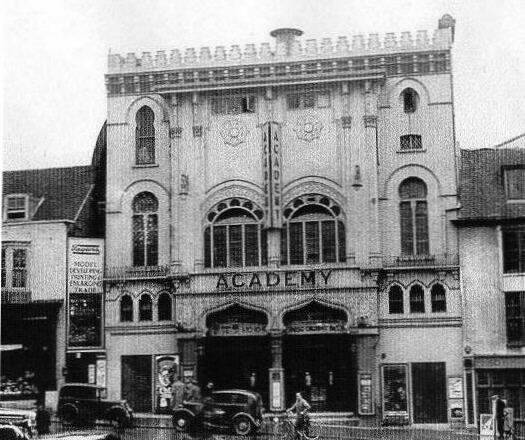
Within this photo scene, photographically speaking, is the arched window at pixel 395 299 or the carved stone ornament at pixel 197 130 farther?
the carved stone ornament at pixel 197 130

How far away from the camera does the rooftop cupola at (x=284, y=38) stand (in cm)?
3447

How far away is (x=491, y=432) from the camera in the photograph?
27781 millimetres

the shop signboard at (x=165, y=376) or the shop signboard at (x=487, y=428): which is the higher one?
the shop signboard at (x=165, y=376)

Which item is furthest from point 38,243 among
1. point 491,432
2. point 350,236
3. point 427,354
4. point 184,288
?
point 491,432

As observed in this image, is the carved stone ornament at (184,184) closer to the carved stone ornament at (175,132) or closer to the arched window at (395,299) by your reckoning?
the carved stone ornament at (175,132)

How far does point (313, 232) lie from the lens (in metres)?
35.4

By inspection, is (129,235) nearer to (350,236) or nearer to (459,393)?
(350,236)

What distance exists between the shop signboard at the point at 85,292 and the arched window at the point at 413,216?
10560 millimetres

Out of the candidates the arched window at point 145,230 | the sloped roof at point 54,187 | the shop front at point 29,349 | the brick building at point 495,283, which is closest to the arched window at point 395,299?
the brick building at point 495,283

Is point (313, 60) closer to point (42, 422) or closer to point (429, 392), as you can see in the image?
point (429, 392)

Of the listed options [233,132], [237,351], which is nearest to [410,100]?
[233,132]

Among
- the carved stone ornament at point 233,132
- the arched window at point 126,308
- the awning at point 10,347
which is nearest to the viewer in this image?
the awning at point 10,347

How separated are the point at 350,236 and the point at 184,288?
19.6 feet

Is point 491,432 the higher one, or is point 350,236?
point 350,236
